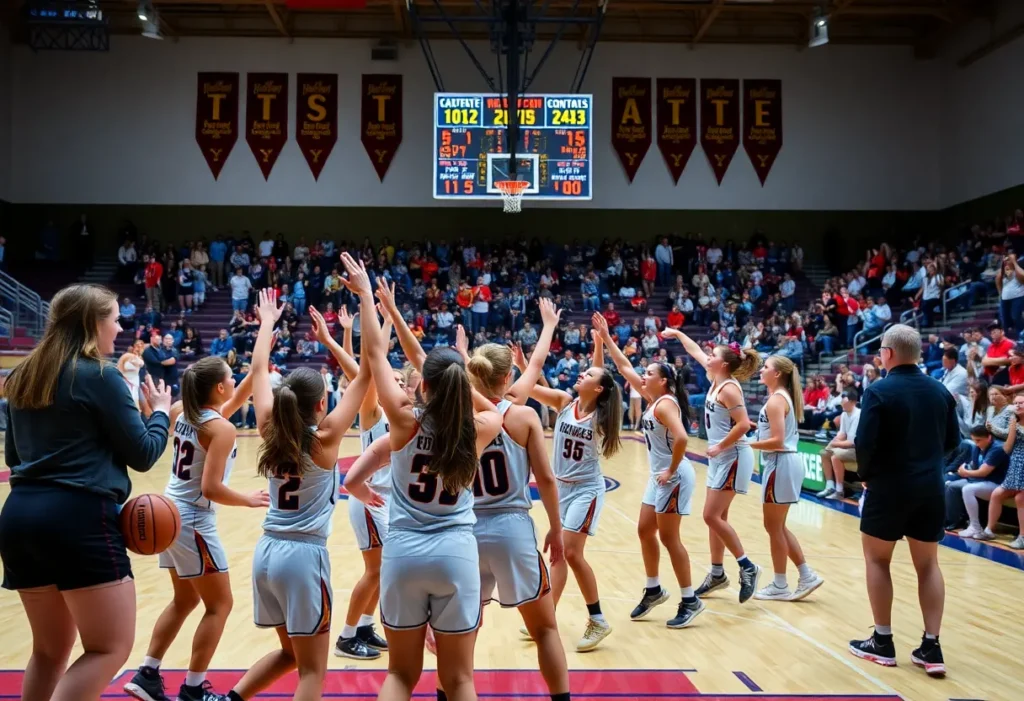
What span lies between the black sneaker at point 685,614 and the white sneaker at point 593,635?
0.62 metres

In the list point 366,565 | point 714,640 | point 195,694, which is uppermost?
point 366,565

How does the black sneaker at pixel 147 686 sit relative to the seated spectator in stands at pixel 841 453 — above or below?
below

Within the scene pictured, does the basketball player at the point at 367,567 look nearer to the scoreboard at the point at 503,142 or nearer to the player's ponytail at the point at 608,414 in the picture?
the player's ponytail at the point at 608,414

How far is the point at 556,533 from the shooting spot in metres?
3.63

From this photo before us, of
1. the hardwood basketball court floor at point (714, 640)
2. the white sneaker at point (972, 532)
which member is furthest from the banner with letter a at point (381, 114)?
the white sneaker at point (972, 532)

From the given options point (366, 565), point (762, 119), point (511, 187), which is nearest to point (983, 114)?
point (762, 119)

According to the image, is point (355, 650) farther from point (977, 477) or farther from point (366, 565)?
point (977, 477)

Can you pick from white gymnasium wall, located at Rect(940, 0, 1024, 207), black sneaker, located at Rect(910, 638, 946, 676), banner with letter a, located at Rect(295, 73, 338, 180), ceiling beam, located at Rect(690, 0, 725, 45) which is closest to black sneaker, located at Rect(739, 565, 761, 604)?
black sneaker, located at Rect(910, 638, 946, 676)

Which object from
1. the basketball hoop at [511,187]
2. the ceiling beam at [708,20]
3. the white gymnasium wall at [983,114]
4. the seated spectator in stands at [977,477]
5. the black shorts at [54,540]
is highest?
the ceiling beam at [708,20]

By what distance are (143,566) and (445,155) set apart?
11.4 meters

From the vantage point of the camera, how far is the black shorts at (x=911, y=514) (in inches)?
178

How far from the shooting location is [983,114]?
915 inches

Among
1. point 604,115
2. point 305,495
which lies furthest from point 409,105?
point 305,495

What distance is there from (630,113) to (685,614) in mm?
21564
